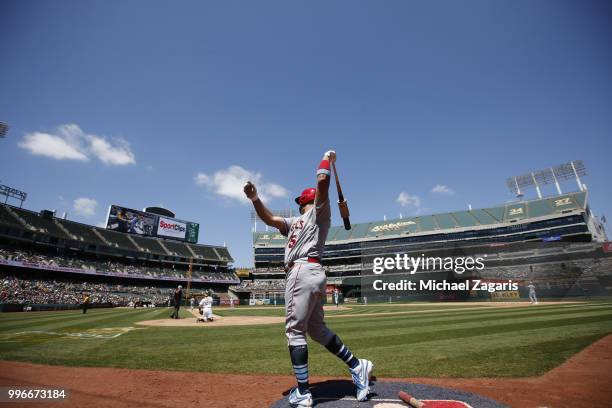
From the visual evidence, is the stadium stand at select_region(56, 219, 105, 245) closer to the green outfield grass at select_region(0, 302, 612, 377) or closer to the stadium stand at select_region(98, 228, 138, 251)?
the stadium stand at select_region(98, 228, 138, 251)

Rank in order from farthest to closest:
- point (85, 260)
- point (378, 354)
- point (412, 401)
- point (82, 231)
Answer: point (82, 231) < point (85, 260) < point (378, 354) < point (412, 401)

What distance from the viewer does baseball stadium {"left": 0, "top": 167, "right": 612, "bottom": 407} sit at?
382 centimetres

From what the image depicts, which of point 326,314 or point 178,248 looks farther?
point 178,248

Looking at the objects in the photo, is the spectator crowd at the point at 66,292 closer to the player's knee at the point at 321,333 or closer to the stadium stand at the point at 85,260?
the stadium stand at the point at 85,260

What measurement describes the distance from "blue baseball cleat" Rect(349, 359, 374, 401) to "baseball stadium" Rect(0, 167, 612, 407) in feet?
0.34

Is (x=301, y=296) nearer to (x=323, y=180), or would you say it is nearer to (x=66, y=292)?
(x=323, y=180)

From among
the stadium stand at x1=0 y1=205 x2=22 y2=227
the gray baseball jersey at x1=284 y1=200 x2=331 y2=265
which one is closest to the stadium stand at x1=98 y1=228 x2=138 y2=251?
the stadium stand at x1=0 y1=205 x2=22 y2=227

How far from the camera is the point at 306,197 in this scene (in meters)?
3.93

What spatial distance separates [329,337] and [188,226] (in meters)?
67.9

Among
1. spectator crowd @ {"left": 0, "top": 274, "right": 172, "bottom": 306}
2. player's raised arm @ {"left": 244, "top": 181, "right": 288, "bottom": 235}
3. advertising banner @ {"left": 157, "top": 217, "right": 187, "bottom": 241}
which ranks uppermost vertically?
advertising banner @ {"left": 157, "top": 217, "right": 187, "bottom": 241}

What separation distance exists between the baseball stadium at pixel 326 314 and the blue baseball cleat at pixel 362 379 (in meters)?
0.10

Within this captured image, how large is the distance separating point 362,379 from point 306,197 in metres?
2.10

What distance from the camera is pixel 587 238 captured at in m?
48.8

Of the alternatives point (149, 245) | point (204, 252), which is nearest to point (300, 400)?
point (149, 245)
